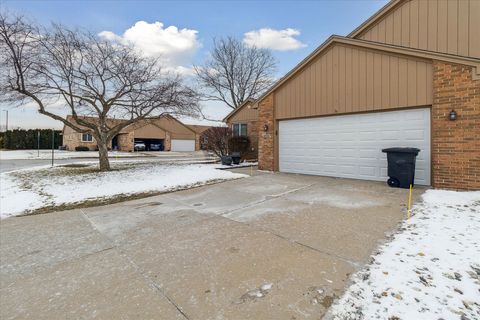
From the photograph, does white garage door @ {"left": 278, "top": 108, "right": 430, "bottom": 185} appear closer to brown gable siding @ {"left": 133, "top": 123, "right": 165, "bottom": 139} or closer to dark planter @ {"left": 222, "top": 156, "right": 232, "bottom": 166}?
dark planter @ {"left": 222, "top": 156, "right": 232, "bottom": 166}

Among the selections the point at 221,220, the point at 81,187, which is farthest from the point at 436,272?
the point at 81,187

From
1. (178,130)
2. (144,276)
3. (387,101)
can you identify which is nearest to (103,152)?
(144,276)

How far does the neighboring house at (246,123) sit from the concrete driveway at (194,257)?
36.7 ft

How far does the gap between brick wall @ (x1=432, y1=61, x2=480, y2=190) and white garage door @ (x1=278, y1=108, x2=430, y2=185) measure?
0.89 feet

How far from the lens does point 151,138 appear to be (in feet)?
121

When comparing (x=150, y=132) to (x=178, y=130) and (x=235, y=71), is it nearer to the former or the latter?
(x=178, y=130)

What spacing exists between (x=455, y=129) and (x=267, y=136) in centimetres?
582

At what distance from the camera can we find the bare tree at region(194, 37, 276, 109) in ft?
95.0

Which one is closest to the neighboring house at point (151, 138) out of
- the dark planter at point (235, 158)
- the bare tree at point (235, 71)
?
the bare tree at point (235, 71)

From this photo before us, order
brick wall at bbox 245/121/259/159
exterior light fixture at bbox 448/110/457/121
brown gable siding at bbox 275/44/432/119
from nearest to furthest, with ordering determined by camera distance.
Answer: exterior light fixture at bbox 448/110/457/121, brown gable siding at bbox 275/44/432/119, brick wall at bbox 245/121/259/159

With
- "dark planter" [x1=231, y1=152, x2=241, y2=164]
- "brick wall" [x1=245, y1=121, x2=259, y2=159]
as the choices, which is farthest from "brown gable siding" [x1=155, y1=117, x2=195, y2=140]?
"dark planter" [x1=231, y1=152, x2=241, y2=164]

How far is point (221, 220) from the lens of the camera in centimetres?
463

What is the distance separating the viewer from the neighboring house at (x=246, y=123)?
17.0 m

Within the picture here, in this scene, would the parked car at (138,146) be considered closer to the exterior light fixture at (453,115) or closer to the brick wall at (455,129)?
the brick wall at (455,129)
